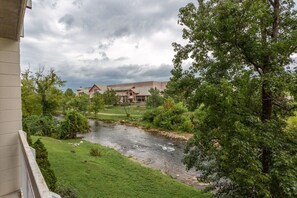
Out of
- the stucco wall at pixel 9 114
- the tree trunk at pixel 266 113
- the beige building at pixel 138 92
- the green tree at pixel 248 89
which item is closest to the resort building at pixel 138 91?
the beige building at pixel 138 92

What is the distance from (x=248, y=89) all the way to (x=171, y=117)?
19556 mm

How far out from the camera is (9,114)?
327 centimetres

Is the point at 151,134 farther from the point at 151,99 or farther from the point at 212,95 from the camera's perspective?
the point at 212,95

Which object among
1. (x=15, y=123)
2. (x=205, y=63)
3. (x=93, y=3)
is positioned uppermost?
(x=93, y=3)

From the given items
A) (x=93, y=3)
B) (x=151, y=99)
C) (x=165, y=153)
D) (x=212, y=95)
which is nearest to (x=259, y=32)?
(x=212, y=95)

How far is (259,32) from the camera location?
191 inches

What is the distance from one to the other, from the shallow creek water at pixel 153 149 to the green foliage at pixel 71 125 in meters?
1.01

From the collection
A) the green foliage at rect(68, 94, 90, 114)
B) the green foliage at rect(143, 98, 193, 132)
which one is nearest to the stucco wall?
the green foliage at rect(143, 98, 193, 132)

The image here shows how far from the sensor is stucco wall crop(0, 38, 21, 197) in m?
3.20

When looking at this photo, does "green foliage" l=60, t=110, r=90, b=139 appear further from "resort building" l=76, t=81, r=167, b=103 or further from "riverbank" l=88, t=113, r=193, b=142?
"resort building" l=76, t=81, r=167, b=103

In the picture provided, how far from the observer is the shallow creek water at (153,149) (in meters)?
11.5

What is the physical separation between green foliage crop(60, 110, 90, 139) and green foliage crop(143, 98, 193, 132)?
319 inches

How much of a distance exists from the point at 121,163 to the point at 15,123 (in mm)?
8620

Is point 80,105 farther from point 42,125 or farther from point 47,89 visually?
point 42,125
